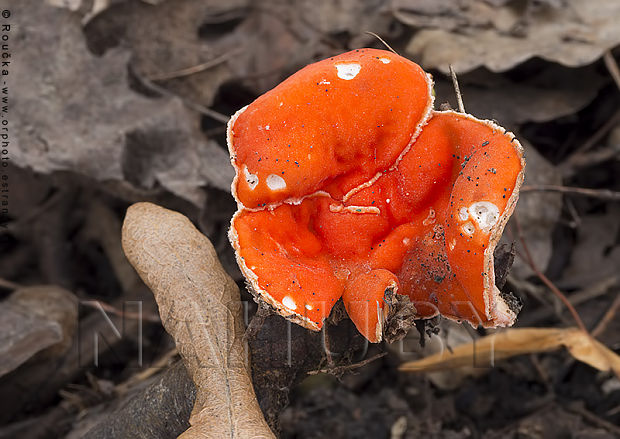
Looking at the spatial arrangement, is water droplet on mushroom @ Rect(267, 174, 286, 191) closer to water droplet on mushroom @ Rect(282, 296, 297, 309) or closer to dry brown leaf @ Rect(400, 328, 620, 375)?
water droplet on mushroom @ Rect(282, 296, 297, 309)

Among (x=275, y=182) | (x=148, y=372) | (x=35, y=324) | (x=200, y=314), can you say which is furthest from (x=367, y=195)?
(x=35, y=324)

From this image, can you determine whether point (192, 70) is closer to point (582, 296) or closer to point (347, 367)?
point (347, 367)

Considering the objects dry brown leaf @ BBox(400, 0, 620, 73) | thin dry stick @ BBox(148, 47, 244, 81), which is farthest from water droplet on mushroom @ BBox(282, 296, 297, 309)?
thin dry stick @ BBox(148, 47, 244, 81)

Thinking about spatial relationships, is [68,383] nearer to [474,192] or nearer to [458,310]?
[458,310]

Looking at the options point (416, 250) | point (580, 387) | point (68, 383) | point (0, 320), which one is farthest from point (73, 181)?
point (580, 387)

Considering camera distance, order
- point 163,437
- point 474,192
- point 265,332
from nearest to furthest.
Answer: point 474,192, point 265,332, point 163,437

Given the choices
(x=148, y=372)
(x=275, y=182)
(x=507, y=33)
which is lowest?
(x=148, y=372)
